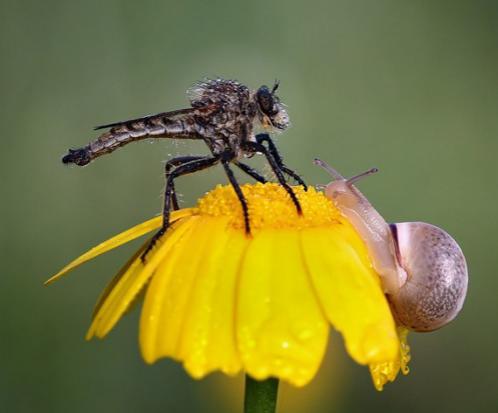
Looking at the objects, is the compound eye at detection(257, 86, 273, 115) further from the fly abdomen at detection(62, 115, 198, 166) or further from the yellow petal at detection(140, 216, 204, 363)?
the yellow petal at detection(140, 216, 204, 363)

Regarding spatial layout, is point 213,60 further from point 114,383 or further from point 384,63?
point 114,383

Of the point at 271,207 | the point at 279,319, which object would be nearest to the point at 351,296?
the point at 279,319

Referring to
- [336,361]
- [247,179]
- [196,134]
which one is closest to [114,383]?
[336,361]

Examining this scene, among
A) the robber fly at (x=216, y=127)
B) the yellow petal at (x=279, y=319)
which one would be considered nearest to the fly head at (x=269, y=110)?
the robber fly at (x=216, y=127)

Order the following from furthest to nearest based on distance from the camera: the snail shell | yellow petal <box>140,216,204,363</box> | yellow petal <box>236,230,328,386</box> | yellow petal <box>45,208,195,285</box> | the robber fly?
the robber fly < yellow petal <box>45,208,195,285</box> < the snail shell < yellow petal <box>140,216,204,363</box> < yellow petal <box>236,230,328,386</box>

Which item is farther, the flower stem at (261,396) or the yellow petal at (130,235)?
the yellow petal at (130,235)

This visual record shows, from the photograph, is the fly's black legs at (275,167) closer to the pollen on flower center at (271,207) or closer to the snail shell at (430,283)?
the pollen on flower center at (271,207)

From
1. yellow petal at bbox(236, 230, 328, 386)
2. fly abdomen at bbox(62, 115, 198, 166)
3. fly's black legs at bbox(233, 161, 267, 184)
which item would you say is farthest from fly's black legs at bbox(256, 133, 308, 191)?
yellow petal at bbox(236, 230, 328, 386)
